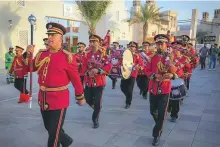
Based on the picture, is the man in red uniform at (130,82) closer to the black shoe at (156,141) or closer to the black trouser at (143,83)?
the black trouser at (143,83)

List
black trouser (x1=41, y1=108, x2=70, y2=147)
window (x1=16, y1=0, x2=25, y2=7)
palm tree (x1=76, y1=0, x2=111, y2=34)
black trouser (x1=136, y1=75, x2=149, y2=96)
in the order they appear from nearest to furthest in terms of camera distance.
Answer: black trouser (x1=41, y1=108, x2=70, y2=147)
black trouser (x1=136, y1=75, x2=149, y2=96)
window (x1=16, y1=0, x2=25, y2=7)
palm tree (x1=76, y1=0, x2=111, y2=34)

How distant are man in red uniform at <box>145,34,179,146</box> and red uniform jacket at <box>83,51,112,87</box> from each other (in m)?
1.16

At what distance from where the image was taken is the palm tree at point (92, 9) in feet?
68.8

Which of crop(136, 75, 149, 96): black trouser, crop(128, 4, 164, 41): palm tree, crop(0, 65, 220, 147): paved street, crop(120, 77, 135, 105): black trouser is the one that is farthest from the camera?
crop(128, 4, 164, 41): palm tree

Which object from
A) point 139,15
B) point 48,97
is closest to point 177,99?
point 48,97

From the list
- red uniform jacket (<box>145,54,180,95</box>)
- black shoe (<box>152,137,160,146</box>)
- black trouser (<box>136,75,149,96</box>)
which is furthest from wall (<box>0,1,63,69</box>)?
black shoe (<box>152,137,160,146</box>)

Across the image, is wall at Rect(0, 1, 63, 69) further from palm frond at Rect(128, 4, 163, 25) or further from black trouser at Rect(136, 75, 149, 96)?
black trouser at Rect(136, 75, 149, 96)

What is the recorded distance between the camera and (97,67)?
5.19m

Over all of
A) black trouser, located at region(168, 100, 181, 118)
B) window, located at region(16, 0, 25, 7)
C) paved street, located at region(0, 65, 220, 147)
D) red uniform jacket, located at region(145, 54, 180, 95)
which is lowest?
paved street, located at region(0, 65, 220, 147)

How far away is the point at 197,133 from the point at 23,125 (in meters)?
3.78

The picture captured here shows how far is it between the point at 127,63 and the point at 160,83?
2568mm

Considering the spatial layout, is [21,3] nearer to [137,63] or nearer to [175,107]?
[137,63]

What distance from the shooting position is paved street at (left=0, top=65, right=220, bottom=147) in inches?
174

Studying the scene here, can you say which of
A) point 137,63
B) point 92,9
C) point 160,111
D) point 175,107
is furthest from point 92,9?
point 160,111
